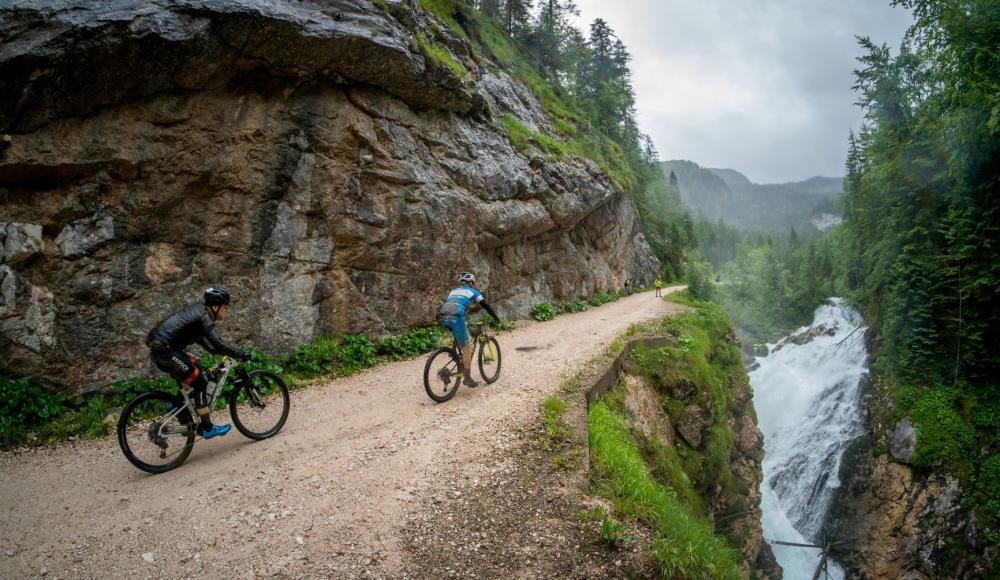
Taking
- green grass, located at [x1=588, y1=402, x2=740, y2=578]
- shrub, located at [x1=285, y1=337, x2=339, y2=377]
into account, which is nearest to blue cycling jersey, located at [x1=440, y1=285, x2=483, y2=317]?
green grass, located at [x1=588, y1=402, x2=740, y2=578]

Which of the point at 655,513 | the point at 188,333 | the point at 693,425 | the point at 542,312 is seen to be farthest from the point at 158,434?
the point at 542,312

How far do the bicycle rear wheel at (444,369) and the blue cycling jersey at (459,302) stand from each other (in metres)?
0.71

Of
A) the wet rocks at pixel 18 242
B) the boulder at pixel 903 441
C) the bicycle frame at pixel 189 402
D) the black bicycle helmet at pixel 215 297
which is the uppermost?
the wet rocks at pixel 18 242

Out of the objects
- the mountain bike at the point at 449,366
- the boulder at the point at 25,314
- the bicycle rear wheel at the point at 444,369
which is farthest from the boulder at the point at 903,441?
the boulder at the point at 25,314

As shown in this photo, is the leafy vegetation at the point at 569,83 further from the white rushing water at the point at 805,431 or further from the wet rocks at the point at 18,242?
the white rushing water at the point at 805,431

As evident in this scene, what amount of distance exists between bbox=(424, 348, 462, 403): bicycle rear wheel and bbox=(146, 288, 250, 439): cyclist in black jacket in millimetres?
2914

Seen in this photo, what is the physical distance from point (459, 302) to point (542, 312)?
10923 millimetres

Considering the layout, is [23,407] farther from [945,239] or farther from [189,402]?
[945,239]

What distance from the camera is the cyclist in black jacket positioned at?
18.2ft

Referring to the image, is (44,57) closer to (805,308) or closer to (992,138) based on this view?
(992,138)

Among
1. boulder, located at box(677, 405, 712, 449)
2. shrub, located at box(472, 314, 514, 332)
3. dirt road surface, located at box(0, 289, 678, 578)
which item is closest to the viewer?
dirt road surface, located at box(0, 289, 678, 578)

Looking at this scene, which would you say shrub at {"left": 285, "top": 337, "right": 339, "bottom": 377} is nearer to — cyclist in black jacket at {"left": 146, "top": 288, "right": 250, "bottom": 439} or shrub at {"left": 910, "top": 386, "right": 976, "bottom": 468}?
cyclist in black jacket at {"left": 146, "top": 288, "right": 250, "bottom": 439}

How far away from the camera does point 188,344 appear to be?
18.9ft

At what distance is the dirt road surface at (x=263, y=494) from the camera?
3721 mm
